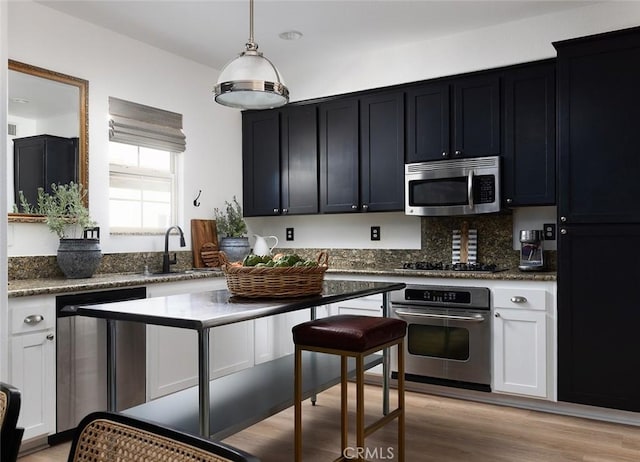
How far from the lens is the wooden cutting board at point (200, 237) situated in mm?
4555

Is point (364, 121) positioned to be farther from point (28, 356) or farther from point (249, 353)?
point (28, 356)

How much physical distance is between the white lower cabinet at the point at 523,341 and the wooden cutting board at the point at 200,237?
2.42 metres

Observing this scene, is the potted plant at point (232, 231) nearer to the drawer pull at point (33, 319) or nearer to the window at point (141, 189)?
the window at point (141, 189)

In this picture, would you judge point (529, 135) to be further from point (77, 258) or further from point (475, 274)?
point (77, 258)

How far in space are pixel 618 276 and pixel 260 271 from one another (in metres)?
2.23

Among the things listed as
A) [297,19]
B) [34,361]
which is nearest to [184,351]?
[34,361]

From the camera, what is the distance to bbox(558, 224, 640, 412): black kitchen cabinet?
315 cm

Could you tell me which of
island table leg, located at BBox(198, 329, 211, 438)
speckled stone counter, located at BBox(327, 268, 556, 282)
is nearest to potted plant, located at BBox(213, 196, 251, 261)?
speckled stone counter, located at BBox(327, 268, 556, 282)

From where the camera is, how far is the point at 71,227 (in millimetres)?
3598

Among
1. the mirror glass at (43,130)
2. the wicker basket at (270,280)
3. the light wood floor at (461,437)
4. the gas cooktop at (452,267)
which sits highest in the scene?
the mirror glass at (43,130)

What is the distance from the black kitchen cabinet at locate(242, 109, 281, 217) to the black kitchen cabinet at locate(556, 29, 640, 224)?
244cm

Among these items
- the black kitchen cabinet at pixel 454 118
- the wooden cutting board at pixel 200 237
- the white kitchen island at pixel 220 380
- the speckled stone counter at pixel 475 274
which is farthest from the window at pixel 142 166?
the black kitchen cabinet at pixel 454 118

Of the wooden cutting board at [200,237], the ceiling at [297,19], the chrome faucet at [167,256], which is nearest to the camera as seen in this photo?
the ceiling at [297,19]

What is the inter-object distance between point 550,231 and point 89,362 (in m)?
3.21
